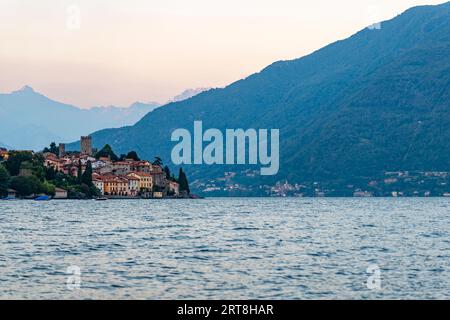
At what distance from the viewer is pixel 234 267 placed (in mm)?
49031

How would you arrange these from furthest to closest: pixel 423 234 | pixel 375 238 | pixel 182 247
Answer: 1. pixel 423 234
2. pixel 375 238
3. pixel 182 247

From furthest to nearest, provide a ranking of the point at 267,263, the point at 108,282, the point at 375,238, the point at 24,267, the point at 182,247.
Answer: the point at 375,238 < the point at 182,247 < the point at 267,263 < the point at 24,267 < the point at 108,282

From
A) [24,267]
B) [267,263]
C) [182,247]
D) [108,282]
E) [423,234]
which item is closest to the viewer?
[108,282]

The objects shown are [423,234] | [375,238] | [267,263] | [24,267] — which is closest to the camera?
[24,267]

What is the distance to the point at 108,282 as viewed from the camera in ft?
138

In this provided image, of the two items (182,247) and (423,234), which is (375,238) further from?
(182,247)
